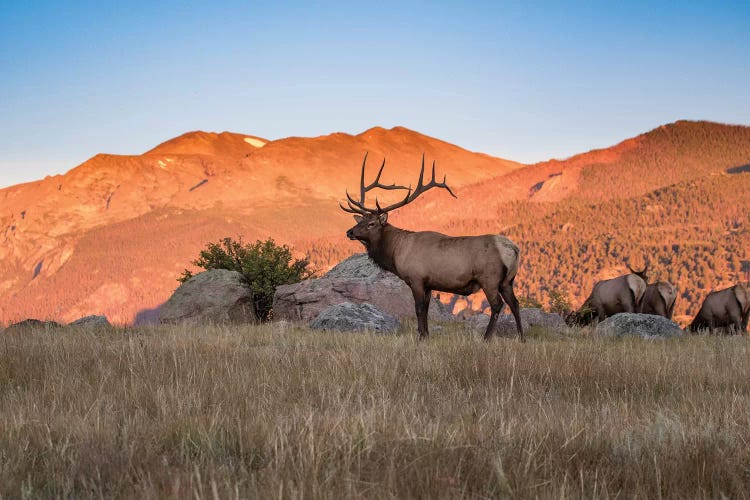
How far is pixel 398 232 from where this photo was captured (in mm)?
12023

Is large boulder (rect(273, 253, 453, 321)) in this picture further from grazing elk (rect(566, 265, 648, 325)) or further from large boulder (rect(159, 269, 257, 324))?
grazing elk (rect(566, 265, 648, 325))

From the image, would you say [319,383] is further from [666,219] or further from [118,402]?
[666,219]

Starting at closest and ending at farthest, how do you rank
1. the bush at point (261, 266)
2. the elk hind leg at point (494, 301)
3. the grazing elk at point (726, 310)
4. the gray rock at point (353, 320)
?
the elk hind leg at point (494, 301) → the gray rock at point (353, 320) → the grazing elk at point (726, 310) → the bush at point (261, 266)

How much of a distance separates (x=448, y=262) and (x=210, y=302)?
7.99 m

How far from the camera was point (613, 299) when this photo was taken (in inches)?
685

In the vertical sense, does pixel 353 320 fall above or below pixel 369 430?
below

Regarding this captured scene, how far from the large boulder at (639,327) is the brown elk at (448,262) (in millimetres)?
2363

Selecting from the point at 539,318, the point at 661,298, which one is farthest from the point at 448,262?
the point at 661,298

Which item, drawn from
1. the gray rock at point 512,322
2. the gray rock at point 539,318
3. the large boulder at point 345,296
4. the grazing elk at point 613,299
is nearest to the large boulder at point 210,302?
the large boulder at point 345,296

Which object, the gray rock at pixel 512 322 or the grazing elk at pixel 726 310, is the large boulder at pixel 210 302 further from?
the grazing elk at pixel 726 310

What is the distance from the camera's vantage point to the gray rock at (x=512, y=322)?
12523 mm

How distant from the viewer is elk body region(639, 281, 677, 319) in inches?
679

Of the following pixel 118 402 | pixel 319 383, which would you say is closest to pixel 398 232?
pixel 319 383

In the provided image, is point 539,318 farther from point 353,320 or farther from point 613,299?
point 353,320
